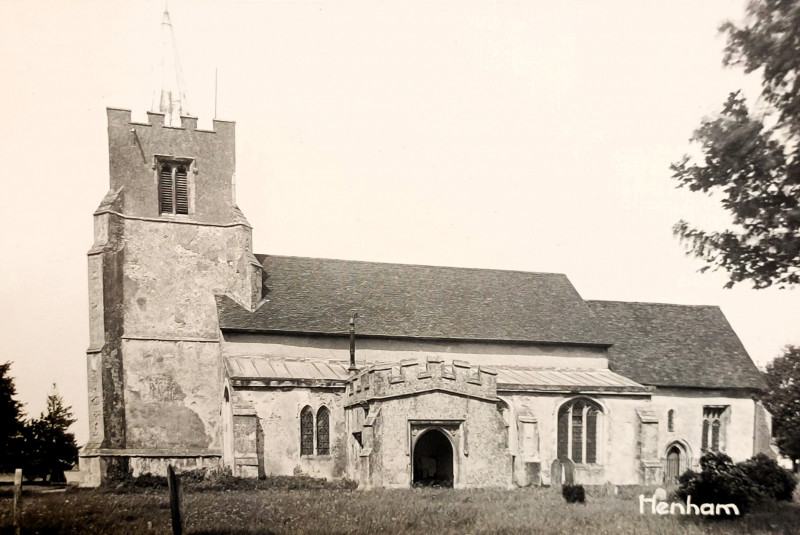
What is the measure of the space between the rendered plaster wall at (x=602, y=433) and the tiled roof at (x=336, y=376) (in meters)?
0.42

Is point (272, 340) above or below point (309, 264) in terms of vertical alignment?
below

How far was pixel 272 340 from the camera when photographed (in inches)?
1208

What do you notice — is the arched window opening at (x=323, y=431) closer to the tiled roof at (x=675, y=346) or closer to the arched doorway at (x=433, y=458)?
the arched doorway at (x=433, y=458)

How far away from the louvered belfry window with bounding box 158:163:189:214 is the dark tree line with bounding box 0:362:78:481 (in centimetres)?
909

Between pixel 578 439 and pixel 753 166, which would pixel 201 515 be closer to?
pixel 753 166

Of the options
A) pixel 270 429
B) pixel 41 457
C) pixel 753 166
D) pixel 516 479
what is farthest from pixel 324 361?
pixel 753 166

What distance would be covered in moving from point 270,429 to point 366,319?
670 cm

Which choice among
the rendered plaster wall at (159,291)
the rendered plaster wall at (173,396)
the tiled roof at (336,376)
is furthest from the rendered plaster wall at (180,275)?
the tiled roof at (336,376)

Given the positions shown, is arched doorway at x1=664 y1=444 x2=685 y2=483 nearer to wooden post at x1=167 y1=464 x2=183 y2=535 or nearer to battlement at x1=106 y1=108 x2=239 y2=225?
battlement at x1=106 y1=108 x2=239 y2=225

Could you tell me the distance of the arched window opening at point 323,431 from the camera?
93.9 ft

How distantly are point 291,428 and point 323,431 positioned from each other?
133cm

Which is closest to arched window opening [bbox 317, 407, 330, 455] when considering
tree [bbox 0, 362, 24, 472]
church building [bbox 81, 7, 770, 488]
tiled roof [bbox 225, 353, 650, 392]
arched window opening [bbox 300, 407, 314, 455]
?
church building [bbox 81, 7, 770, 488]

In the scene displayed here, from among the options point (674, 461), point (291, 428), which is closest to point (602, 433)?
point (674, 461)

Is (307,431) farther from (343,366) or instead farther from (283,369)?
(343,366)
